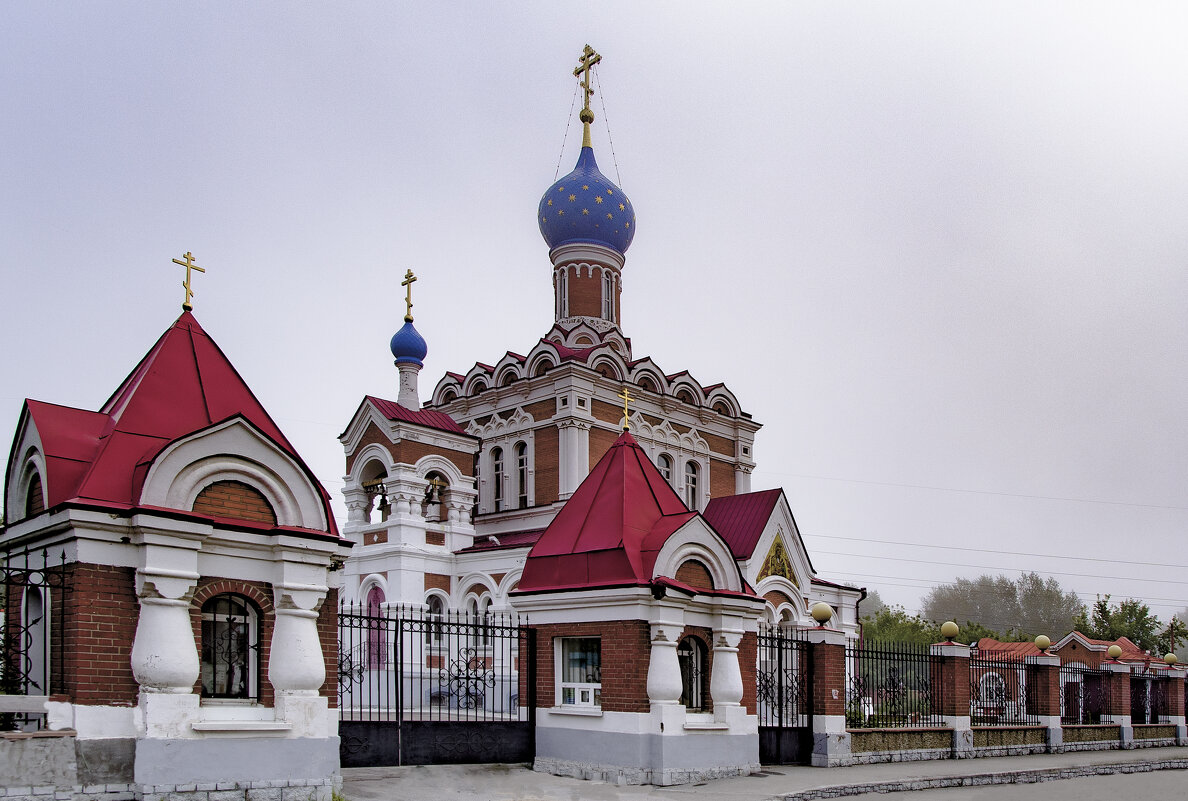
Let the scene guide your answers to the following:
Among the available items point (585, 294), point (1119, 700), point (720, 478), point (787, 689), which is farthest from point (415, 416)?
point (1119, 700)

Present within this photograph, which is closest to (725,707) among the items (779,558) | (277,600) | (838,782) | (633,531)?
(838,782)

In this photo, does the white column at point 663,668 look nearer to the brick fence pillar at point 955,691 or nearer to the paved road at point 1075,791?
the paved road at point 1075,791

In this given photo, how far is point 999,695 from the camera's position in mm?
18719

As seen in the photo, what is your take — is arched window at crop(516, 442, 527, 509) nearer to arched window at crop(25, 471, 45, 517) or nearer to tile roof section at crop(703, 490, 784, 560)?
tile roof section at crop(703, 490, 784, 560)

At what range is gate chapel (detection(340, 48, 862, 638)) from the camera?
21500mm

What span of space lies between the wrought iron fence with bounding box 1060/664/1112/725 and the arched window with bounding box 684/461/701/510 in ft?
27.5

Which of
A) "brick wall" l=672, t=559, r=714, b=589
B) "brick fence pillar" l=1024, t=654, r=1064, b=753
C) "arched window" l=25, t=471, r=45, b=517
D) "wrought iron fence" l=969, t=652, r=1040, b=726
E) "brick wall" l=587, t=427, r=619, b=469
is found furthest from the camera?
"brick wall" l=587, t=427, r=619, b=469

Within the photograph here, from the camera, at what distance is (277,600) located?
31.0 ft

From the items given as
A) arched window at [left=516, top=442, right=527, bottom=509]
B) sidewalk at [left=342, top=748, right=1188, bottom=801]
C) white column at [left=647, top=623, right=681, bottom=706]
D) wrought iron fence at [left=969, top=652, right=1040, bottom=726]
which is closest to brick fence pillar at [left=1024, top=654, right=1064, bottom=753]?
wrought iron fence at [left=969, top=652, right=1040, bottom=726]

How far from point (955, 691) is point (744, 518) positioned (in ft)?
18.3

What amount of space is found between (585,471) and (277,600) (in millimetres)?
13959

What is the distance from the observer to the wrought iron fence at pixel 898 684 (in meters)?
15.7

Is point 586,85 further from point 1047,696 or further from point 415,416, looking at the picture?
point 1047,696

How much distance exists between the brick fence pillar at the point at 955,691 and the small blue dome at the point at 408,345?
1316 cm
